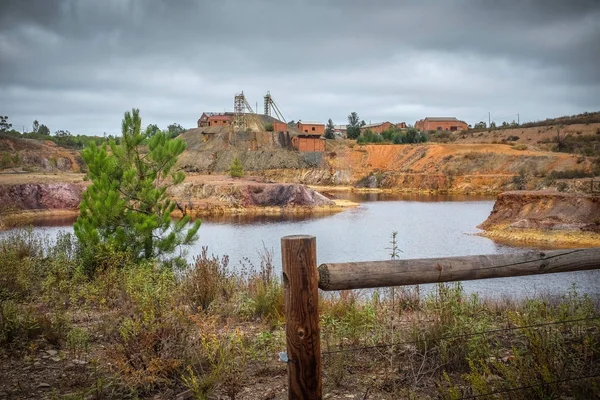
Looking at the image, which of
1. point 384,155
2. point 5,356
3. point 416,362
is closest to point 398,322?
point 416,362

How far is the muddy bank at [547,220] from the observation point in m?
24.2

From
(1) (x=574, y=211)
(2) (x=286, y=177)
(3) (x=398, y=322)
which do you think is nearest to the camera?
(3) (x=398, y=322)

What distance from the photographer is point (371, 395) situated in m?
4.52

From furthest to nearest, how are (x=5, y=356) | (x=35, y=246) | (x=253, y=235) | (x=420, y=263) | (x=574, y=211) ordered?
(x=253, y=235) → (x=574, y=211) → (x=35, y=246) → (x=5, y=356) → (x=420, y=263)

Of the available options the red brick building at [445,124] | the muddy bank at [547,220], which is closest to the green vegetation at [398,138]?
the red brick building at [445,124]

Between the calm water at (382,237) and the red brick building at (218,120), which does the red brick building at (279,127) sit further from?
Answer: the calm water at (382,237)

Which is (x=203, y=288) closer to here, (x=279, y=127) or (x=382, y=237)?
(x=382, y=237)

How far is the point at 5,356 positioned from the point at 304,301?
13.2ft

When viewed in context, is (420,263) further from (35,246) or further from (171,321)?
(35,246)

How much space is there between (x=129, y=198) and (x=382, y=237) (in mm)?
17717

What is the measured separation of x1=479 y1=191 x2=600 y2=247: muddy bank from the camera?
953 inches

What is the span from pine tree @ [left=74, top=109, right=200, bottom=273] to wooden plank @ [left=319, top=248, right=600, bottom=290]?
8375mm

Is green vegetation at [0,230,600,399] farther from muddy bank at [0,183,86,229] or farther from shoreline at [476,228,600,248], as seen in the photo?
muddy bank at [0,183,86,229]

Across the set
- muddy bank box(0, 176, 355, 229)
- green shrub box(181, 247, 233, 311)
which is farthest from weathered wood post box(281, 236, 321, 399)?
muddy bank box(0, 176, 355, 229)
